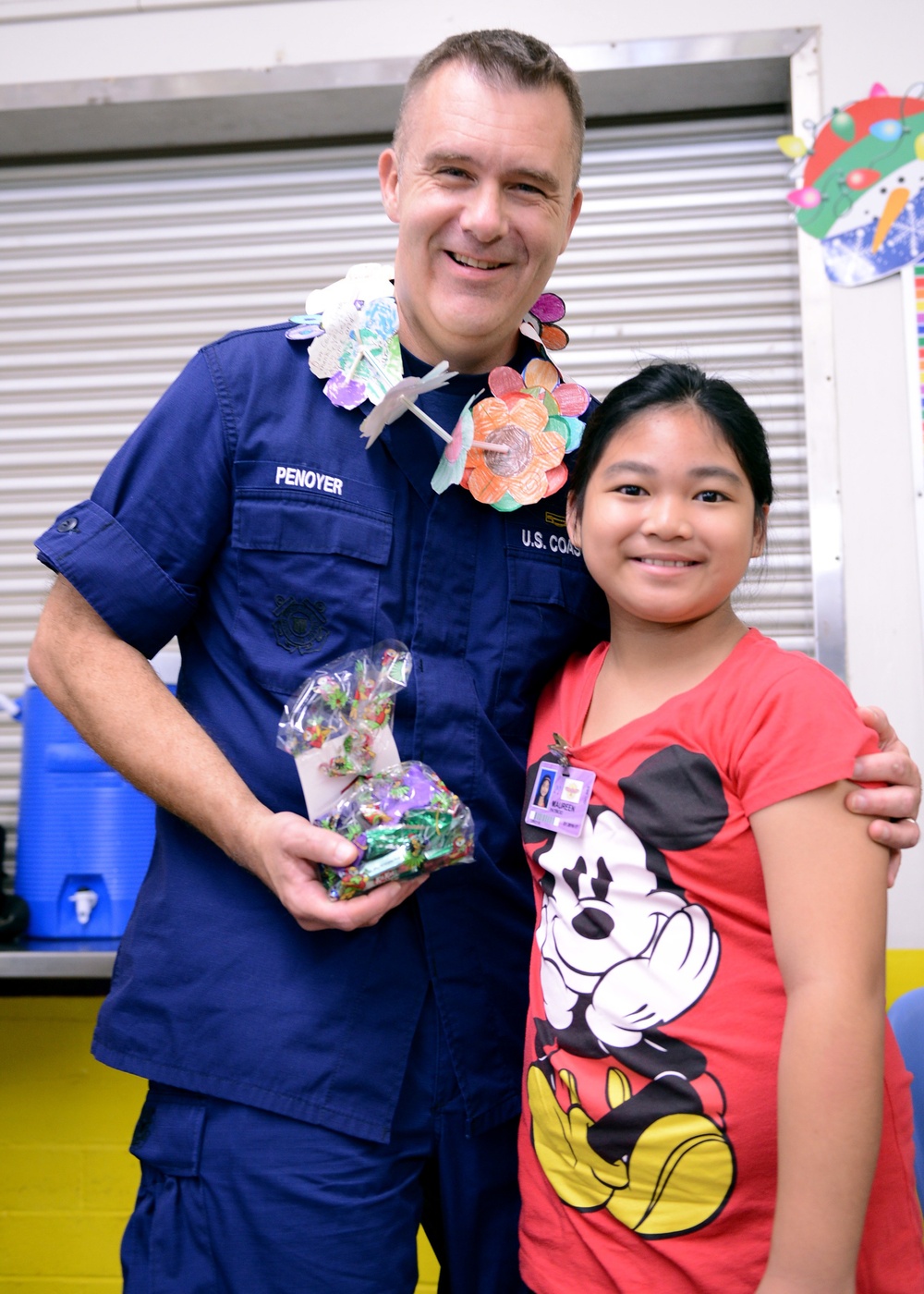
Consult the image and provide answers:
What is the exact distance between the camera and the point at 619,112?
2799mm

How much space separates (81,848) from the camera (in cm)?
Answer: 244

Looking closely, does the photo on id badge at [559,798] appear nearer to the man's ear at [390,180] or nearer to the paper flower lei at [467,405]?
the paper flower lei at [467,405]

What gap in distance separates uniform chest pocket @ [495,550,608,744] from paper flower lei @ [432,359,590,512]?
0.32 feet

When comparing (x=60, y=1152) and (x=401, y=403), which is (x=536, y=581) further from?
(x=60, y=1152)

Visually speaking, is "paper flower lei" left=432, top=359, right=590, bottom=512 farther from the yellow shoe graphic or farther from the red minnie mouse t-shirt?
the yellow shoe graphic

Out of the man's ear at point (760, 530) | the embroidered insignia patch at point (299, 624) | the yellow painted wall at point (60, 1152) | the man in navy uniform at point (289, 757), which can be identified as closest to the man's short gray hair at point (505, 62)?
the man in navy uniform at point (289, 757)

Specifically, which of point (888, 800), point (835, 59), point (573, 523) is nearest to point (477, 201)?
point (573, 523)

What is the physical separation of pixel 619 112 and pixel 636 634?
1982 millimetres

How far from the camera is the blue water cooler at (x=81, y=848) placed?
95.3 inches

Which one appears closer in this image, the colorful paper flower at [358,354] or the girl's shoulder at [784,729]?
the girl's shoulder at [784,729]

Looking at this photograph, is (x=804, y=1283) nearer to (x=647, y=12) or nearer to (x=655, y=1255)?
(x=655, y=1255)

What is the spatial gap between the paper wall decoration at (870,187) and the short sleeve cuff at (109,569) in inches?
74.9

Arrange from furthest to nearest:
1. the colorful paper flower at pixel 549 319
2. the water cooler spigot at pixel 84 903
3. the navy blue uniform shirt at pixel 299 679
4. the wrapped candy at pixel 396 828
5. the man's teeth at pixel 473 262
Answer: the water cooler spigot at pixel 84 903, the colorful paper flower at pixel 549 319, the man's teeth at pixel 473 262, the navy blue uniform shirt at pixel 299 679, the wrapped candy at pixel 396 828

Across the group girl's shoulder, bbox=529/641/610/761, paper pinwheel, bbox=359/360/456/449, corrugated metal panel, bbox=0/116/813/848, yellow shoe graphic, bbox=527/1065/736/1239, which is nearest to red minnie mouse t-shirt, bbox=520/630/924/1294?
yellow shoe graphic, bbox=527/1065/736/1239
